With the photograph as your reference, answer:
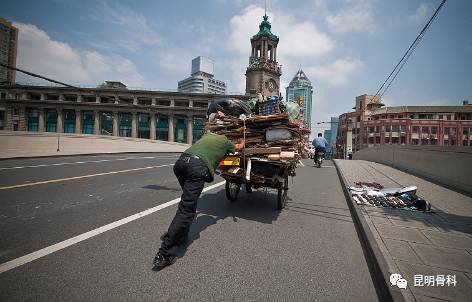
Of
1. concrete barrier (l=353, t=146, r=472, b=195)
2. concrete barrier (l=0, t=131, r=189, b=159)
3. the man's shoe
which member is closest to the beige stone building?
concrete barrier (l=0, t=131, r=189, b=159)

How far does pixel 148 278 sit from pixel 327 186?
760 cm

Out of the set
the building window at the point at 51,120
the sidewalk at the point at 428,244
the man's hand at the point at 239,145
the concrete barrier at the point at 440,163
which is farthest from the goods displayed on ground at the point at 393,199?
the building window at the point at 51,120

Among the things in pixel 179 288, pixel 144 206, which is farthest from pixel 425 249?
pixel 144 206

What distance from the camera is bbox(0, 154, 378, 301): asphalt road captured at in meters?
2.40

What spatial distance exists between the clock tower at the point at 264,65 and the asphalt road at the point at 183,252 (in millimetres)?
54499

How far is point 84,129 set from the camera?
64.5 metres

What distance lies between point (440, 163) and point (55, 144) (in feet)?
81.0

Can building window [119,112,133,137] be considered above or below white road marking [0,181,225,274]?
above

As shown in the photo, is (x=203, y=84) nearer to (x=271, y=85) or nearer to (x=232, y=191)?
(x=271, y=85)

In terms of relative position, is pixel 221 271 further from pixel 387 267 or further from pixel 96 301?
pixel 387 267

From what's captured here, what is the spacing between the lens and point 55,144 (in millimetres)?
18750

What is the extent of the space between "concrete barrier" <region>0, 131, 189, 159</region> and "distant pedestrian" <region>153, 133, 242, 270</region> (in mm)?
15898

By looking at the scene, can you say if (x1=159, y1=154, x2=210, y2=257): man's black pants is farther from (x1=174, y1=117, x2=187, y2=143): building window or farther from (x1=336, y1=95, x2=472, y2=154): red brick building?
(x1=336, y1=95, x2=472, y2=154): red brick building

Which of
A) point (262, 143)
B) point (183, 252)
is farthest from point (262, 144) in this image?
point (183, 252)
